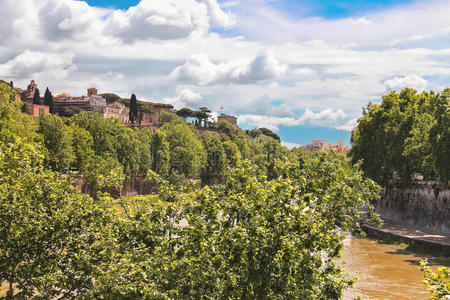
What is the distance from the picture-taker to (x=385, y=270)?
105 ft

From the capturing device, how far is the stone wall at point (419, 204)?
43719mm

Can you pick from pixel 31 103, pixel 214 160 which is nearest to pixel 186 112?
pixel 31 103

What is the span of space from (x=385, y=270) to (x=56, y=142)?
38.1m

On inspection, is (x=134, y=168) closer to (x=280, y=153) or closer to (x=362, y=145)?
(x=362, y=145)

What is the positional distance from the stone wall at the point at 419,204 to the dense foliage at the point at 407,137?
156 cm

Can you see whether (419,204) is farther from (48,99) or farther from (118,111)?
(118,111)

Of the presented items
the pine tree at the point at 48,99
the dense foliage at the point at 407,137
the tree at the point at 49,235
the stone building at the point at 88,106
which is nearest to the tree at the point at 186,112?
the stone building at the point at 88,106

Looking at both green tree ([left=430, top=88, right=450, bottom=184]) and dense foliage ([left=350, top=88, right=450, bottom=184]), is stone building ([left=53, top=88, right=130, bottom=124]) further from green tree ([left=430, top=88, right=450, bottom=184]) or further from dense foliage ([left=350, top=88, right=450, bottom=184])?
green tree ([left=430, top=88, right=450, bottom=184])

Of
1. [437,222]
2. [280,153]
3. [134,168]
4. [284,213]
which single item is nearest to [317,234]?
[284,213]

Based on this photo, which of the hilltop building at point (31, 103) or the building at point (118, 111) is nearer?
the hilltop building at point (31, 103)

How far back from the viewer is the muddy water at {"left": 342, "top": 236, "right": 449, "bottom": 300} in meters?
26.4

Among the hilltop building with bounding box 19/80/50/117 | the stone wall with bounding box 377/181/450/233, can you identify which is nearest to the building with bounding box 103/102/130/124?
the hilltop building with bounding box 19/80/50/117

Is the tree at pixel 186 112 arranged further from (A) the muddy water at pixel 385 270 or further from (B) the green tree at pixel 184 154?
(A) the muddy water at pixel 385 270

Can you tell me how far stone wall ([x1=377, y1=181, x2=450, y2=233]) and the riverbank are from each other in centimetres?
127
